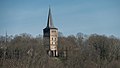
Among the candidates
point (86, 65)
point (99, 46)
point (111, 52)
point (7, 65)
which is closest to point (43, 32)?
point (99, 46)

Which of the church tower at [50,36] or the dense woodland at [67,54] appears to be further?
the church tower at [50,36]

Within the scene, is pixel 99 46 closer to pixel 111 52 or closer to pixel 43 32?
pixel 111 52

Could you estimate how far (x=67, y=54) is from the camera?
166ft

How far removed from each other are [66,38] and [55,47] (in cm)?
520

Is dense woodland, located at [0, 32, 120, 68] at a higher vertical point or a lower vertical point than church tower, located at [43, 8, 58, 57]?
lower

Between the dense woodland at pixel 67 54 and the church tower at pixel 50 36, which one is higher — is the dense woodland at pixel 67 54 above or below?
below

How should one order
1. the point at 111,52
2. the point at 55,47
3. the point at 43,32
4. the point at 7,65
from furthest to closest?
the point at 43,32
the point at 55,47
the point at 111,52
the point at 7,65

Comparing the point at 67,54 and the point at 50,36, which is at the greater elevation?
the point at 50,36

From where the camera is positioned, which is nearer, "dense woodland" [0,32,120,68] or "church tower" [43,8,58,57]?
"dense woodland" [0,32,120,68]

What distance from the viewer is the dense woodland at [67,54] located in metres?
21.0

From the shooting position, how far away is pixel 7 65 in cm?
1596

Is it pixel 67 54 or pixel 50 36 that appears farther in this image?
pixel 50 36

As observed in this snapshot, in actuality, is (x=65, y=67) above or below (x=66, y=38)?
below

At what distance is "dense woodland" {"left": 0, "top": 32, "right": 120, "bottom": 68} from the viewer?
21.0 metres
